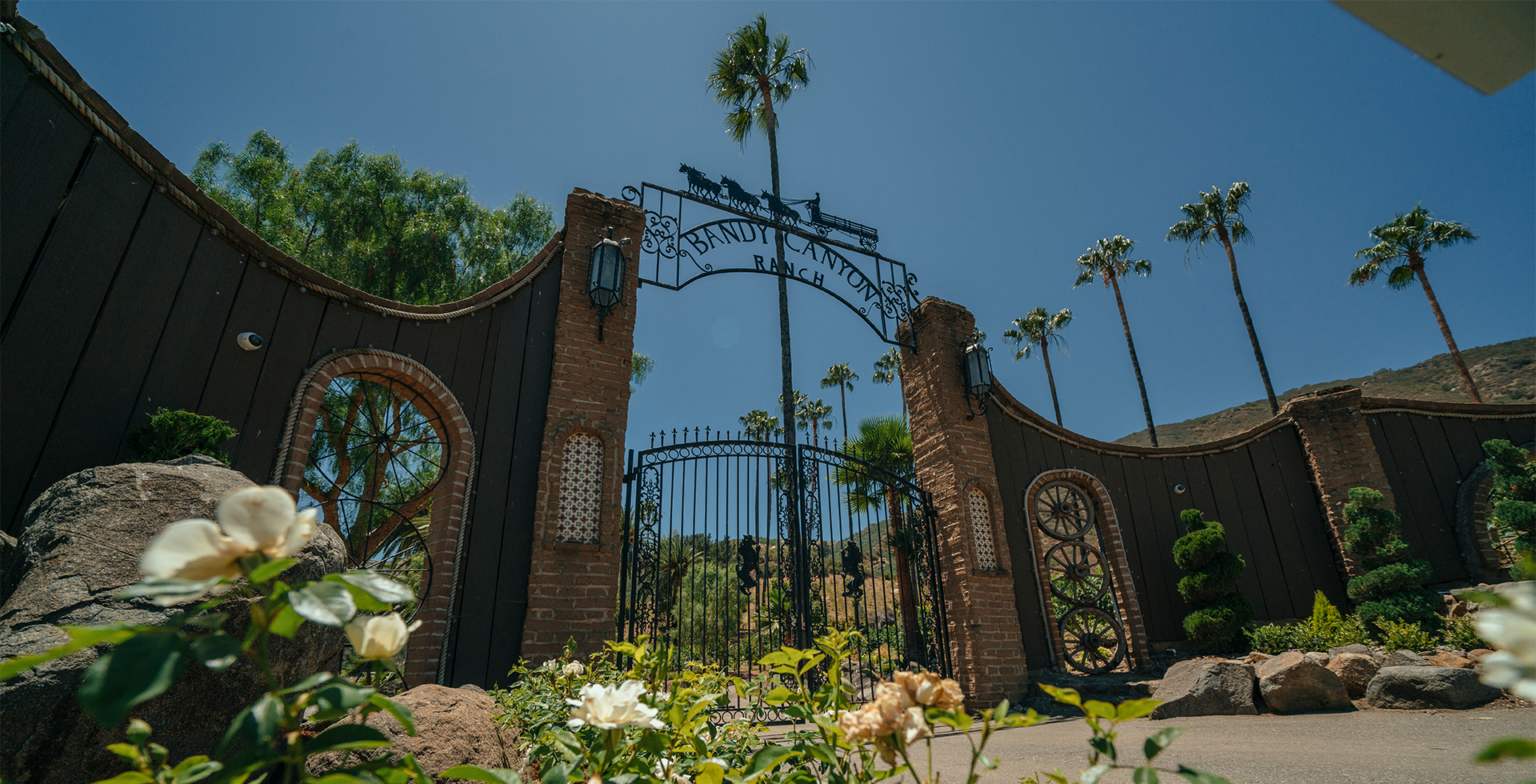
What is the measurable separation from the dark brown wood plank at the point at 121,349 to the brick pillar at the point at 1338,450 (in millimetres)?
12218

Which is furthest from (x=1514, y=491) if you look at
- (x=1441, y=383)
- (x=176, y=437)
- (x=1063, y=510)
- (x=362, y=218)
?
(x=1441, y=383)

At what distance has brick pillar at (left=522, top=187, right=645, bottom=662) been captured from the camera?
4.96m

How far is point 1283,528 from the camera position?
30.0 feet

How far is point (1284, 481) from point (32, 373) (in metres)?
12.7

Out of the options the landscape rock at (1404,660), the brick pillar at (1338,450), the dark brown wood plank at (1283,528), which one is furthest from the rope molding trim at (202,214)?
the brick pillar at (1338,450)

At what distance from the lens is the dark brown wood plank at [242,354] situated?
399cm

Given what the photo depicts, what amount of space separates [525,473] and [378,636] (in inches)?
185

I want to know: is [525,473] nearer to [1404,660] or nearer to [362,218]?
[1404,660]

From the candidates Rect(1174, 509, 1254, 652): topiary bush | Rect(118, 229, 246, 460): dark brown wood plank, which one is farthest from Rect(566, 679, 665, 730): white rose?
Rect(1174, 509, 1254, 652): topiary bush

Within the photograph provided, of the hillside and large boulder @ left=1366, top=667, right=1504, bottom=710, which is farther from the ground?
the hillside

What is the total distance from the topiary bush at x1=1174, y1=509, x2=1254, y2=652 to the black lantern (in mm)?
2940

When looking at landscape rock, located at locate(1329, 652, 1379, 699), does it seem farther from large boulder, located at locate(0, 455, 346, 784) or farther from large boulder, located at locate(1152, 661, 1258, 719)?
large boulder, located at locate(0, 455, 346, 784)

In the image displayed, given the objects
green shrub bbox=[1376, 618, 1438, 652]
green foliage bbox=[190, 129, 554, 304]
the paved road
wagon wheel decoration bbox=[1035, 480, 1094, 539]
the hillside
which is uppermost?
the hillside

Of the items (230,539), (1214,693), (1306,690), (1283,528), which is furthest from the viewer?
(1283,528)
